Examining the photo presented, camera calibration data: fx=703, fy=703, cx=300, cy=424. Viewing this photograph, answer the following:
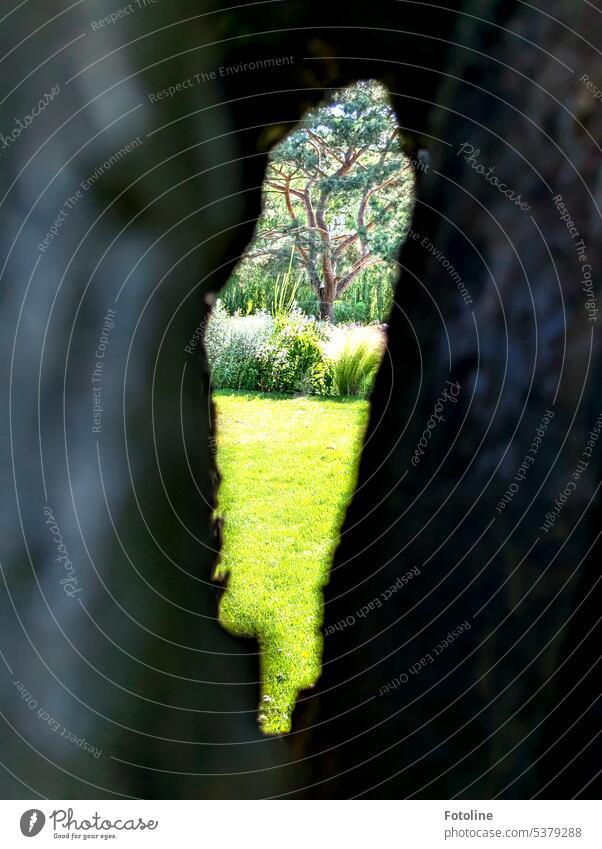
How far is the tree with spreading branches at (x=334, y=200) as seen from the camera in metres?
3.00

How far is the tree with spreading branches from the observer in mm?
2996

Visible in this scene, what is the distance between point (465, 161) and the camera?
612 millimetres

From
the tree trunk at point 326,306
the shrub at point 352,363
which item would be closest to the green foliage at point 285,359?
the shrub at point 352,363

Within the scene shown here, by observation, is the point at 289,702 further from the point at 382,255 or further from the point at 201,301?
the point at 382,255

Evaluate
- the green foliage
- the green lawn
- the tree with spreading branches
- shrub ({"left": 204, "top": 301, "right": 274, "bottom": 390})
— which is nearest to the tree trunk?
the tree with spreading branches

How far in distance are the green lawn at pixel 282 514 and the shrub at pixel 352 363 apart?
0.18 ft

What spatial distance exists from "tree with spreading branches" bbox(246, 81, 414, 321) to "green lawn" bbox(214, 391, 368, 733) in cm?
67

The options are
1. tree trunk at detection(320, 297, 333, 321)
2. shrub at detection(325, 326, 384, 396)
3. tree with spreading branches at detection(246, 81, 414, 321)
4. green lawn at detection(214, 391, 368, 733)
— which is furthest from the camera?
tree trunk at detection(320, 297, 333, 321)

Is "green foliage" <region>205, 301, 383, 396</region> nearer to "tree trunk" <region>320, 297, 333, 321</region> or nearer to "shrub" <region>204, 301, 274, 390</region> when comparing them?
"shrub" <region>204, 301, 274, 390</region>

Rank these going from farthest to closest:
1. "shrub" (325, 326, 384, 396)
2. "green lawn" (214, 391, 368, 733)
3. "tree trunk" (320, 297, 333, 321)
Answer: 1. "tree trunk" (320, 297, 333, 321)
2. "shrub" (325, 326, 384, 396)
3. "green lawn" (214, 391, 368, 733)

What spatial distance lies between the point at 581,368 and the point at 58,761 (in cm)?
60

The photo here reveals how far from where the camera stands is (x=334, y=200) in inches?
126

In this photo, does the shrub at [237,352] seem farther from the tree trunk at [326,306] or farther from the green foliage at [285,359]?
the tree trunk at [326,306]

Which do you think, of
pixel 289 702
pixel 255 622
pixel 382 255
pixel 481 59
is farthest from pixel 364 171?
pixel 481 59
